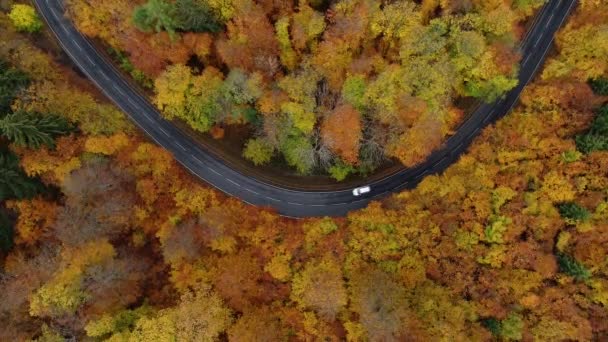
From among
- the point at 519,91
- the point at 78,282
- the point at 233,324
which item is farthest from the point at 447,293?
the point at 78,282

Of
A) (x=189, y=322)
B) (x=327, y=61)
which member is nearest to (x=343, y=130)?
(x=327, y=61)

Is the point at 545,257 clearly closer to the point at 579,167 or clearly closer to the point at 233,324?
the point at 579,167

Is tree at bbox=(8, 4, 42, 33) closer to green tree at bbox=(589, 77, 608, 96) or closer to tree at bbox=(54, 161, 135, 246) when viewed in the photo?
tree at bbox=(54, 161, 135, 246)

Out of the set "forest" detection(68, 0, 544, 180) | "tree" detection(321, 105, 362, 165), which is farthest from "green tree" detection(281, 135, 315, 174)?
"tree" detection(321, 105, 362, 165)

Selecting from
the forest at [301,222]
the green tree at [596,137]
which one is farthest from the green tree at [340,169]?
the green tree at [596,137]

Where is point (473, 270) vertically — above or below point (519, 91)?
below

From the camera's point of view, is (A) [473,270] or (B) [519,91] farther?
(B) [519,91]

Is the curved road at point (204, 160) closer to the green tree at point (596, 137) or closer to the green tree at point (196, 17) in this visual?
the green tree at point (196, 17)

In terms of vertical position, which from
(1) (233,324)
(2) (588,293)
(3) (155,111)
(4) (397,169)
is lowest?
(1) (233,324)
